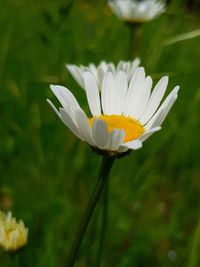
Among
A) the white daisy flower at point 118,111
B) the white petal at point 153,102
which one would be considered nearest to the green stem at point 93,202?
the white daisy flower at point 118,111

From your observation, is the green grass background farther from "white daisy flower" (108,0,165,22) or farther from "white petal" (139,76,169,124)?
"white petal" (139,76,169,124)

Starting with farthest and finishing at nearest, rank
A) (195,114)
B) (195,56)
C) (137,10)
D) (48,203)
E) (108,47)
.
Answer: (195,56) → (108,47) → (195,114) → (137,10) → (48,203)

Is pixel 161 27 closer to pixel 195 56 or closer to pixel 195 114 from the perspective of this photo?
pixel 195 114

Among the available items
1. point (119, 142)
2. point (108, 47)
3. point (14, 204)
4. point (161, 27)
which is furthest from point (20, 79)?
point (119, 142)

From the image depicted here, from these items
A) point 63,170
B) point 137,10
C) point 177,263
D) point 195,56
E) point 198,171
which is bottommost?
point 177,263

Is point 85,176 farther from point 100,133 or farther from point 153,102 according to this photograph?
point 100,133

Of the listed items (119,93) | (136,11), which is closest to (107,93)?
(119,93)

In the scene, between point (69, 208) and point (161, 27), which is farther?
point (161, 27)
